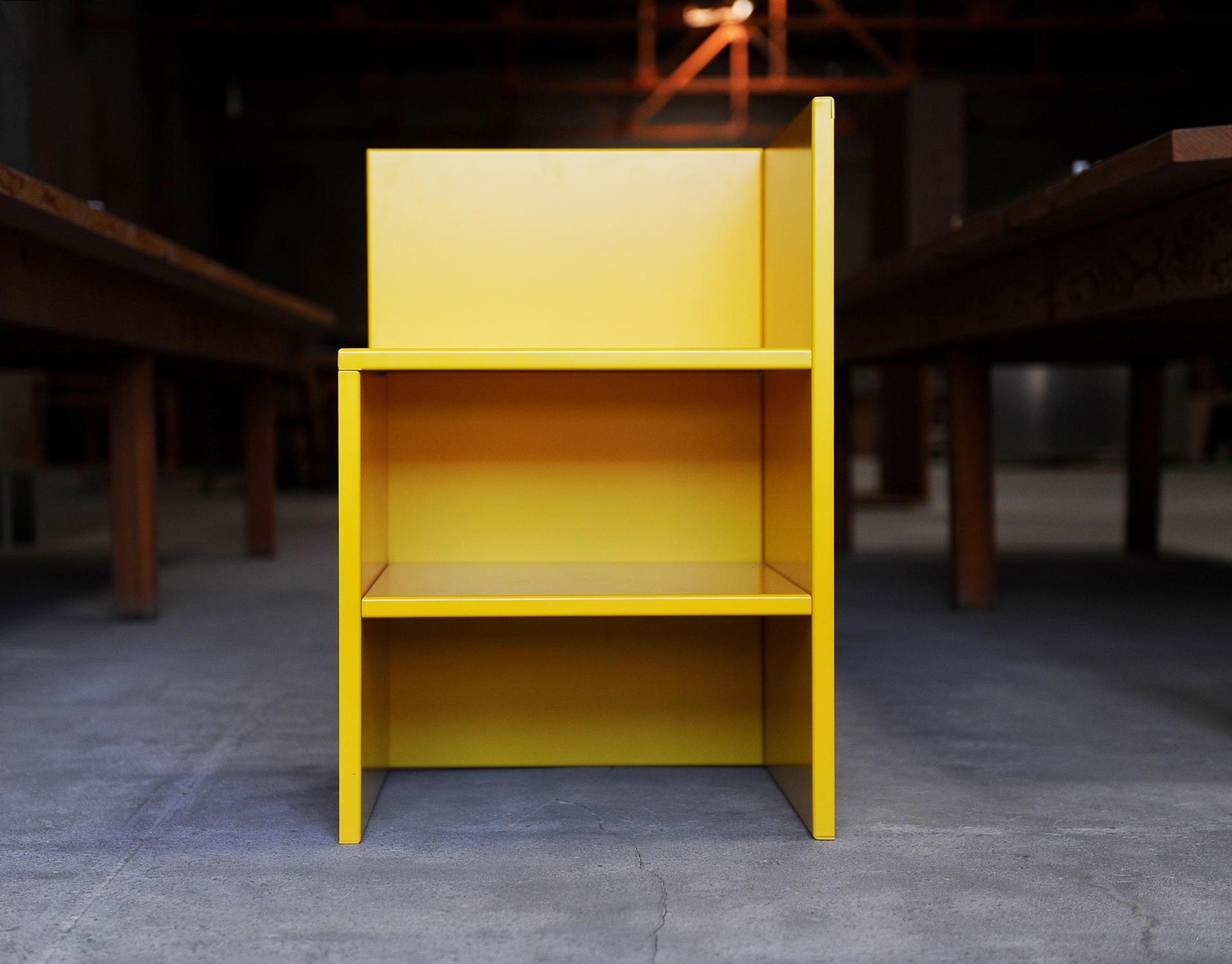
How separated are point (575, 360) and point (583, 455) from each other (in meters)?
0.39

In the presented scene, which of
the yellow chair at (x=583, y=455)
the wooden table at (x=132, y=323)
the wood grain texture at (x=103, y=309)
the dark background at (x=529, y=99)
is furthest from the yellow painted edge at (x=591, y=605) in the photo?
the dark background at (x=529, y=99)

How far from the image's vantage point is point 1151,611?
323cm

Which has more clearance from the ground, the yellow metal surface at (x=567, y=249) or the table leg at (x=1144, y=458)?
the yellow metal surface at (x=567, y=249)

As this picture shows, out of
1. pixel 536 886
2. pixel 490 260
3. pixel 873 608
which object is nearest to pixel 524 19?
pixel 873 608

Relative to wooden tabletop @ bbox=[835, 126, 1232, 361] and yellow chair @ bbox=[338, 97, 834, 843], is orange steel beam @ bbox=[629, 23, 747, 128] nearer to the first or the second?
wooden tabletop @ bbox=[835, 126, 1232, 361]

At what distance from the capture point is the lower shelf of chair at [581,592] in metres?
1.50

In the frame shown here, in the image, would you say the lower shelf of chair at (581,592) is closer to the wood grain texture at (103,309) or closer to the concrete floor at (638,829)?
the concrete floor at (638,829)

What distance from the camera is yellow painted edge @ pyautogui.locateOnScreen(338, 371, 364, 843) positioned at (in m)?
1.46

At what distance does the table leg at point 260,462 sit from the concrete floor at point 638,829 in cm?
169

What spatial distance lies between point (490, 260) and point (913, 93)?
4.86 m

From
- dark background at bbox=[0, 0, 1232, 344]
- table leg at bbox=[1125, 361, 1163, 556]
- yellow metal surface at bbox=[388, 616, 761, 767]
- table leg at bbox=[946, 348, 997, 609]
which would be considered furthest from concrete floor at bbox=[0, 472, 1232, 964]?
dark background at bbox=[0, 0, 1232, 344]

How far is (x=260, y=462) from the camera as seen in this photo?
4.51 meters

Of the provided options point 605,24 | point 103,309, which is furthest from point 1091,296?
point 605,24

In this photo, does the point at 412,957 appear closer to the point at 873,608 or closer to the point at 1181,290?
the point at 1181,290
